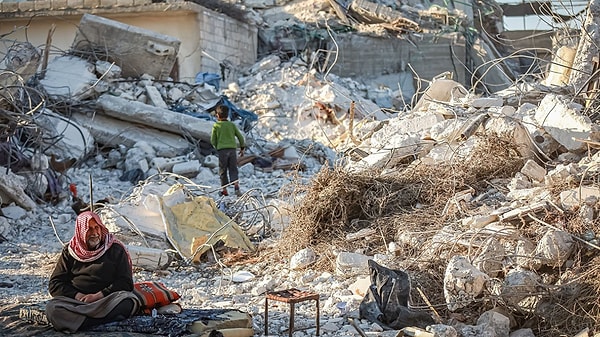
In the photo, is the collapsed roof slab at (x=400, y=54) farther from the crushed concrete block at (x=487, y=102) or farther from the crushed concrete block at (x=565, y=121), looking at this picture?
the crushed concrete block at (x=565, y=121)

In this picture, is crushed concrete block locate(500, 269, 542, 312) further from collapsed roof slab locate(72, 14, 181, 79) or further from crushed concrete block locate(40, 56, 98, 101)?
collapsed roof slab locate(72, 14, 181, 79)

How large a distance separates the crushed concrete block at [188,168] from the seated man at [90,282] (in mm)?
7150

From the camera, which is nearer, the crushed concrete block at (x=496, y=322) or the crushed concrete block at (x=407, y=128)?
the crushed concrete block at (x=496, y=322)

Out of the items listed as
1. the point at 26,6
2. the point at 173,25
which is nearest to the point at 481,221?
the point at 173,25

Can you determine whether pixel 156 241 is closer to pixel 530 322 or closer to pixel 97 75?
pixel 530 322

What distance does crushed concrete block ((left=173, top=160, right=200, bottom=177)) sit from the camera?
12.6 meters

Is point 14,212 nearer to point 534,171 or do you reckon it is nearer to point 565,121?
point 534,171

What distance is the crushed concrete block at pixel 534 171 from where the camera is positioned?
23.8 ft

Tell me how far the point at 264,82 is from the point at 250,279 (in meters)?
11.4

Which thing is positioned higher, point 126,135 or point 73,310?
point 73,310

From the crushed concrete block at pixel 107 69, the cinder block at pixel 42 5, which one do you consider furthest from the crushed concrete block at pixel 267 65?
the cinder block at pixel 42 5

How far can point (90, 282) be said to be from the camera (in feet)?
17.7

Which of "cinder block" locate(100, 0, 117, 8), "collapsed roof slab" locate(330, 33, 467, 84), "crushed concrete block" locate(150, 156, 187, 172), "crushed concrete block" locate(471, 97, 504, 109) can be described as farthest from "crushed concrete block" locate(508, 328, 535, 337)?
"cinder block" locate(100, 0, 117, 8)

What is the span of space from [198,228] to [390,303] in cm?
332
